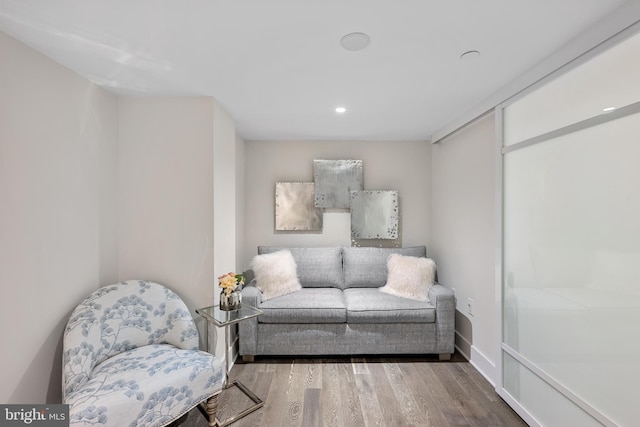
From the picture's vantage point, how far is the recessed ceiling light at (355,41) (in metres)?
1.49

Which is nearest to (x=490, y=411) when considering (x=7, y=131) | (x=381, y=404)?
(x=381, y=404)

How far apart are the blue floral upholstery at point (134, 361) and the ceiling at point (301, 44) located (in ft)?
4.87

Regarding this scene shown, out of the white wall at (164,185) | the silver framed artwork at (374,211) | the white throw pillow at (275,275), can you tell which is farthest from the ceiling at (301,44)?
the white throw pillow at (275,275)

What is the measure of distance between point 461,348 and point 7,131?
12.4ft

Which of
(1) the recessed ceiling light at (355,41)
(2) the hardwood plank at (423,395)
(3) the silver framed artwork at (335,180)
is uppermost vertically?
(1) the recessed ceiling light at (355,41)

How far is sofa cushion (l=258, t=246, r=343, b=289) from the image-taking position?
3.49 m

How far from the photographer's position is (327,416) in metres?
2.08

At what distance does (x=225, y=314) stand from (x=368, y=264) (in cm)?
184

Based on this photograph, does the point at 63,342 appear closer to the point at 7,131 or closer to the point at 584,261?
the point at 7,131

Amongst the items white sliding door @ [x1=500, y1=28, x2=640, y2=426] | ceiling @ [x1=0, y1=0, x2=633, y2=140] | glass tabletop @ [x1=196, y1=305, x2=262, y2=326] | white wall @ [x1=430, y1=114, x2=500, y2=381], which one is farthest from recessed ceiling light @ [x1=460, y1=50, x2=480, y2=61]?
glass tabletop @ [x1=196, y1=305, x2=262, y2=326]

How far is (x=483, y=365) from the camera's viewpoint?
2.60 meters

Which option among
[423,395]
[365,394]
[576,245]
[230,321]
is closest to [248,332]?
[230,321]

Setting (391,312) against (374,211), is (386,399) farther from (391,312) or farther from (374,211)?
(374,211)

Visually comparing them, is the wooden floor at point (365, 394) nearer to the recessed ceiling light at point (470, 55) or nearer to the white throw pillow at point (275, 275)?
the white throw pillow at point (275, 275)
